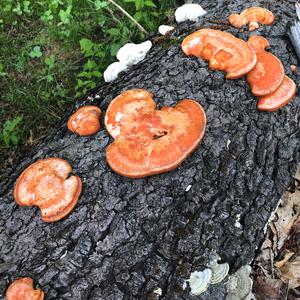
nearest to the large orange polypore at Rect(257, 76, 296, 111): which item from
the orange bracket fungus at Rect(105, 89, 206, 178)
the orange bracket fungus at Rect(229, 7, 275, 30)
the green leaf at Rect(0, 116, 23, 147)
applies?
the orange bracket fungus at Rect(105, 89, 206, 178)

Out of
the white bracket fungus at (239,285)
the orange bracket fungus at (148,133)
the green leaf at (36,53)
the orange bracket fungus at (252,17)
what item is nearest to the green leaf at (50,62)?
the green leaf at (36,53)

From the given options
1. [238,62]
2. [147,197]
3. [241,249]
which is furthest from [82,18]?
[241,249]

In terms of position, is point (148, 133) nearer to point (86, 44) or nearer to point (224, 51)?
point (224, 51)

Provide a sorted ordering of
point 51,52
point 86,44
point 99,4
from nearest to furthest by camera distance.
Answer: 1. point 86,44
2. point 99,4
3. point 51,52

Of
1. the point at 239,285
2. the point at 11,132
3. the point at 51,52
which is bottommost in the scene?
the point at 239,285

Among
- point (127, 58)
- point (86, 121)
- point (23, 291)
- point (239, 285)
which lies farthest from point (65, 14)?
point (239, 285)

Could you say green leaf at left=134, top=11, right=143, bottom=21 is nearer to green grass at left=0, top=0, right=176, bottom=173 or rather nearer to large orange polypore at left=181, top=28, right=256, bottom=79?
green grass at left=0, top=0, right=176, bottom=173
